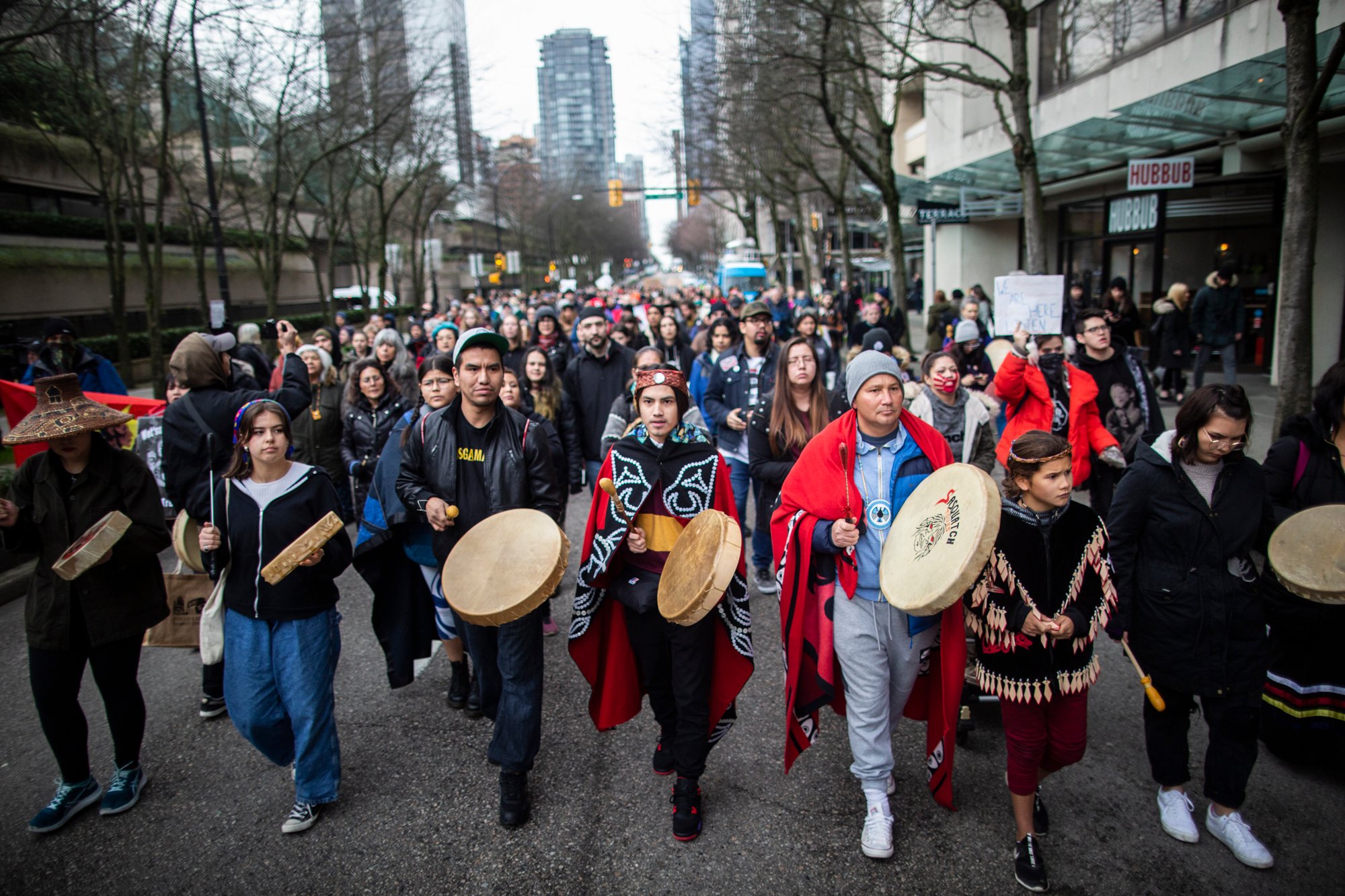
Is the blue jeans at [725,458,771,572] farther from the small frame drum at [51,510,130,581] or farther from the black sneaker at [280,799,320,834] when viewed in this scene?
the small frame drum at [51,510,130,581]

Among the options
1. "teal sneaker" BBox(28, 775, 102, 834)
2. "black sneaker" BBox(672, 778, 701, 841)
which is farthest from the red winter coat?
"teal sneaker" BBox(28, 775, 102, 834)

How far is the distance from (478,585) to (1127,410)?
4.53 metres

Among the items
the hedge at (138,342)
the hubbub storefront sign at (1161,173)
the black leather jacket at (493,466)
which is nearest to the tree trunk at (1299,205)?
the hubbub storefront sign at (1161,173)

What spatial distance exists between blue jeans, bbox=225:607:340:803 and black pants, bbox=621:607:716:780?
1430mm

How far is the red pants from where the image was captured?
3100 millimetres

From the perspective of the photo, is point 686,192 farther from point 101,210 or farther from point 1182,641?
point 1182,641

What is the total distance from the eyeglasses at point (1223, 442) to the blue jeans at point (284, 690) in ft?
12.6

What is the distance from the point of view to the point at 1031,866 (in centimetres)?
302

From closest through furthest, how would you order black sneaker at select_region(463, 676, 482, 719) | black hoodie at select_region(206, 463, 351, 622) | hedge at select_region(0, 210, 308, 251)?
black hoodie at select_region(206, 463, 351, 622)
black sneaker at select_region(463, 676, 482, 719)
hedge at select_region(0, 210, 308, 251)

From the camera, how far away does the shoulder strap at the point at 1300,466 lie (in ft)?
11.6

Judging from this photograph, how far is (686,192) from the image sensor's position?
34.8 meters

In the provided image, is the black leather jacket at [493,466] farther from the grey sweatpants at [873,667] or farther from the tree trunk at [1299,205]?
the tree trunk at [1299,205]

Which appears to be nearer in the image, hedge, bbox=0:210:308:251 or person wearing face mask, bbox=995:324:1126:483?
person wearing face mask, bbox=995:324:1126:483

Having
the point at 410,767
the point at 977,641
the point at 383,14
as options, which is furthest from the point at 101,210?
the point at 977,641
